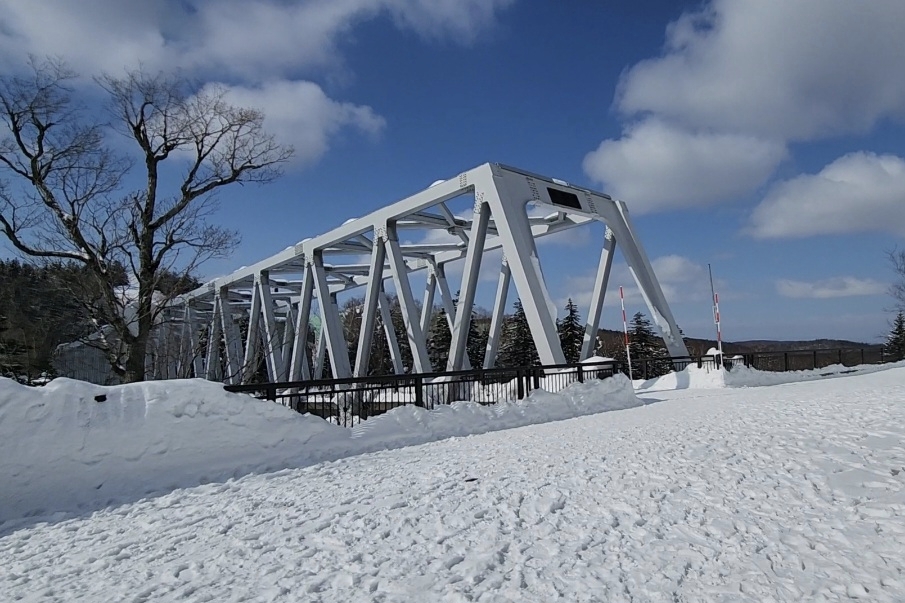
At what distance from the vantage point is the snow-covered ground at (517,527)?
335 centimetres

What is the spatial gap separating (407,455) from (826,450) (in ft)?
17.3

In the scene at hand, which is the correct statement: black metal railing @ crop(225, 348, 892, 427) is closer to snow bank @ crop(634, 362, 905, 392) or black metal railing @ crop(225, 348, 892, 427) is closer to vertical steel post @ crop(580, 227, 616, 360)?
snow bank @ crop(634, 362, 905, 392)

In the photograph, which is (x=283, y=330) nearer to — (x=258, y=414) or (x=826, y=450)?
(x=258, y=414)

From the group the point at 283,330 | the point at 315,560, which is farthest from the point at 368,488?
the point at 283,330

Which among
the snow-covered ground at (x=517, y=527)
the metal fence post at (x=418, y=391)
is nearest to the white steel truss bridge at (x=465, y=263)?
the metal fence post at (x=418, y=391)

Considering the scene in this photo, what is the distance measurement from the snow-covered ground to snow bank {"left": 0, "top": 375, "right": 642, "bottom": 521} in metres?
0.07

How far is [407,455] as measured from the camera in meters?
7.71

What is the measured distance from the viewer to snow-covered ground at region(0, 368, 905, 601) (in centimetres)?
335

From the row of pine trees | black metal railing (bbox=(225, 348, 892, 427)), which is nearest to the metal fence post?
black metal railing (bbox=(225, 348, 892, 427))

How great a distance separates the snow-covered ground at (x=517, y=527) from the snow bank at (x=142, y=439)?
0.21 feet

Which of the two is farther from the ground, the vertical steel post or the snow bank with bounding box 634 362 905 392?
the vertical steel post

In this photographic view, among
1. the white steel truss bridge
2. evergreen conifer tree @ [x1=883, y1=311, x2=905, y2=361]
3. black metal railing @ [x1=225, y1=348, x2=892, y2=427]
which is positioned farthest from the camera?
evergreen conifer tree @ [x1=883, y1=311, x2=905, y2=361]

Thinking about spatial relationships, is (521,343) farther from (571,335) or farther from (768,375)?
(768,375)

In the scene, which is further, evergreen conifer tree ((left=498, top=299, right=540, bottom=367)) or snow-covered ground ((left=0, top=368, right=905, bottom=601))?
evergreen conifer tree ((left=498, top=299, right=540, bottom=367))
